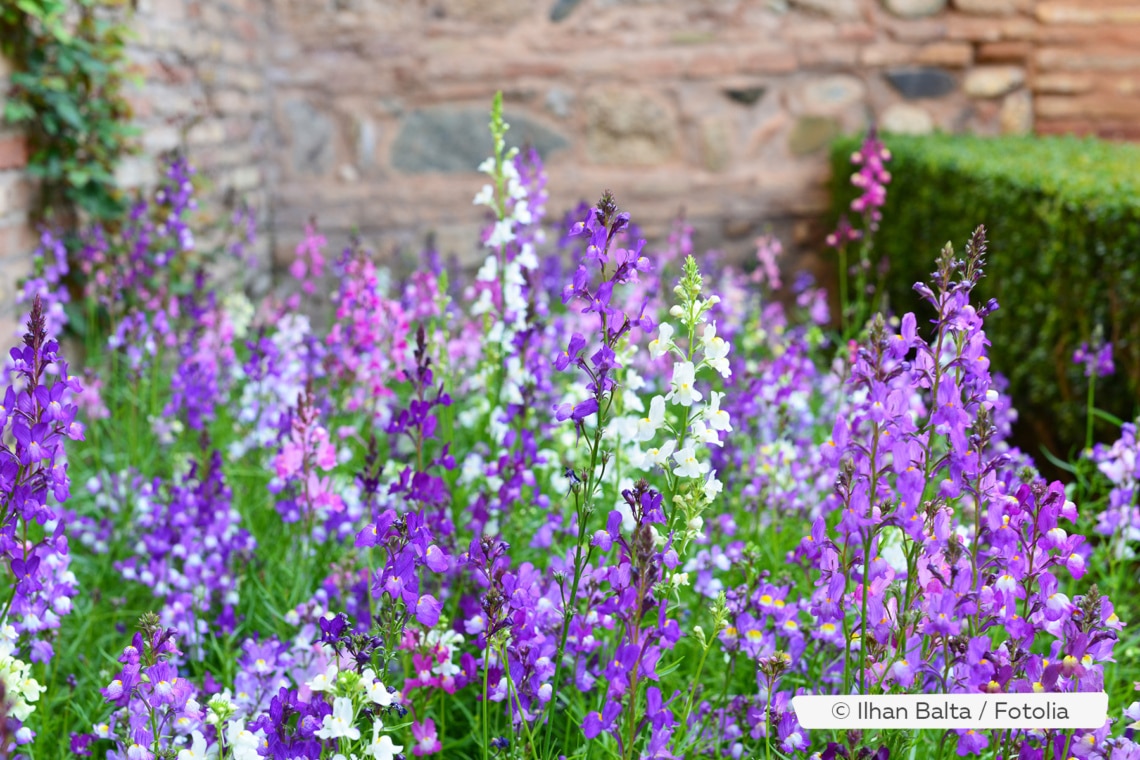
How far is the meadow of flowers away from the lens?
4.77 feet

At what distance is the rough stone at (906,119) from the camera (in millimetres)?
5984

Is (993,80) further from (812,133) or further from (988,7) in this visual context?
(812,133)

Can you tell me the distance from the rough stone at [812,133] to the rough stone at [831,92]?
0.18 ft

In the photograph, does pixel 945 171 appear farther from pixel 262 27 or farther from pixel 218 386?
pixel 262 27

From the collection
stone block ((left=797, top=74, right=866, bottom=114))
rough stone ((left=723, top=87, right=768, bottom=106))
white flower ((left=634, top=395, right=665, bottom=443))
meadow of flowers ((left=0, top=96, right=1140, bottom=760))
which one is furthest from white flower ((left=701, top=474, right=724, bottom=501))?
stone block ((left=797, top=74, right=866, bottom=114))

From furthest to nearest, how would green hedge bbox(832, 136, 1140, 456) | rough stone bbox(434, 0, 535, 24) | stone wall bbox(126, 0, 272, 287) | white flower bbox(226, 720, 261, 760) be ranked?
rough stone bbox(434, 0, 535, 24)
stone wall bbox(126, 0, 272, 287)
green hedge bbox(832, 136, 1140, 456)
white flower bbox(226, 720, 261, 760)

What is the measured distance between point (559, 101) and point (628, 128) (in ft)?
1.37

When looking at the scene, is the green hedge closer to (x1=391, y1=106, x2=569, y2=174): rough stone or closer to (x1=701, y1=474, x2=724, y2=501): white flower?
(x1=391, y1=106, x2=569, y2=174): rough stone

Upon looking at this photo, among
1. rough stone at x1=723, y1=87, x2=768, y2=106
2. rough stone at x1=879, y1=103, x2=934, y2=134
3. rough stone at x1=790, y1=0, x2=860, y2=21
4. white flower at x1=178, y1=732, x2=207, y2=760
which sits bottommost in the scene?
white flower at x1=178, y1=732, x2=207, y2=760

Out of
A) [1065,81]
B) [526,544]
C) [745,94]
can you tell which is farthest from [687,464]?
[1065,81]

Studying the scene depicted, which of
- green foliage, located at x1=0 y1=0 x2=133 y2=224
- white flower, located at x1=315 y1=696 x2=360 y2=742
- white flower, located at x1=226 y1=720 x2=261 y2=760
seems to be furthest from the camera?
green foliage, located at x1=0 y1=0 x2=133 y2=224

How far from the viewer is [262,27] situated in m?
5.77

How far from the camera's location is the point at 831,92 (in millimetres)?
5918

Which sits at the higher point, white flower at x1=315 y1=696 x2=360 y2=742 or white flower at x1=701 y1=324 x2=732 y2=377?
white flower at x1=701 y1=324 x2=732 y2=377
